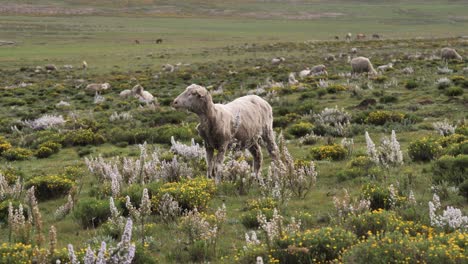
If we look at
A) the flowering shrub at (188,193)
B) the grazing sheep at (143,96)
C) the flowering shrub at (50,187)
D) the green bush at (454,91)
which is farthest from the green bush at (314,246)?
the grazing sheep at (143,96)

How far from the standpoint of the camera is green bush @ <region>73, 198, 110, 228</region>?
330 inches

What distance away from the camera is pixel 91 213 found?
8445 millimetres

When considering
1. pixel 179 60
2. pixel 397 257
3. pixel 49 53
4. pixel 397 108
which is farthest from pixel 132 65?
pixel 397 257

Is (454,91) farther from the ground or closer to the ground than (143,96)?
farther from the ground

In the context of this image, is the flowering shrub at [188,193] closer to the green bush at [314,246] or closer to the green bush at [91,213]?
the green bush at [91,213]

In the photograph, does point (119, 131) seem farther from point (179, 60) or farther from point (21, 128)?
point (179, 60)

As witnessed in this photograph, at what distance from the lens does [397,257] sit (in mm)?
5184

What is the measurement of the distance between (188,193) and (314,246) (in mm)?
3260

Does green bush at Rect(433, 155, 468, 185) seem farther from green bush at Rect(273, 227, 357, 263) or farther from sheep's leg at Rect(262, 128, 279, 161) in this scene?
green bush at Rect(273, 227, 357, 263)

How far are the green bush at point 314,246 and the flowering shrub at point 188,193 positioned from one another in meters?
2.60

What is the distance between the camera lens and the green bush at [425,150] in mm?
10758

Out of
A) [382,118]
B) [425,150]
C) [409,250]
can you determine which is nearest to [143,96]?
[382,118]

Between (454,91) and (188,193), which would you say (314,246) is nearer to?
(188,193)

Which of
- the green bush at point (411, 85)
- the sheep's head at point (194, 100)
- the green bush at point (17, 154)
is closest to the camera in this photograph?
the sheep's head at point (194, 100)
